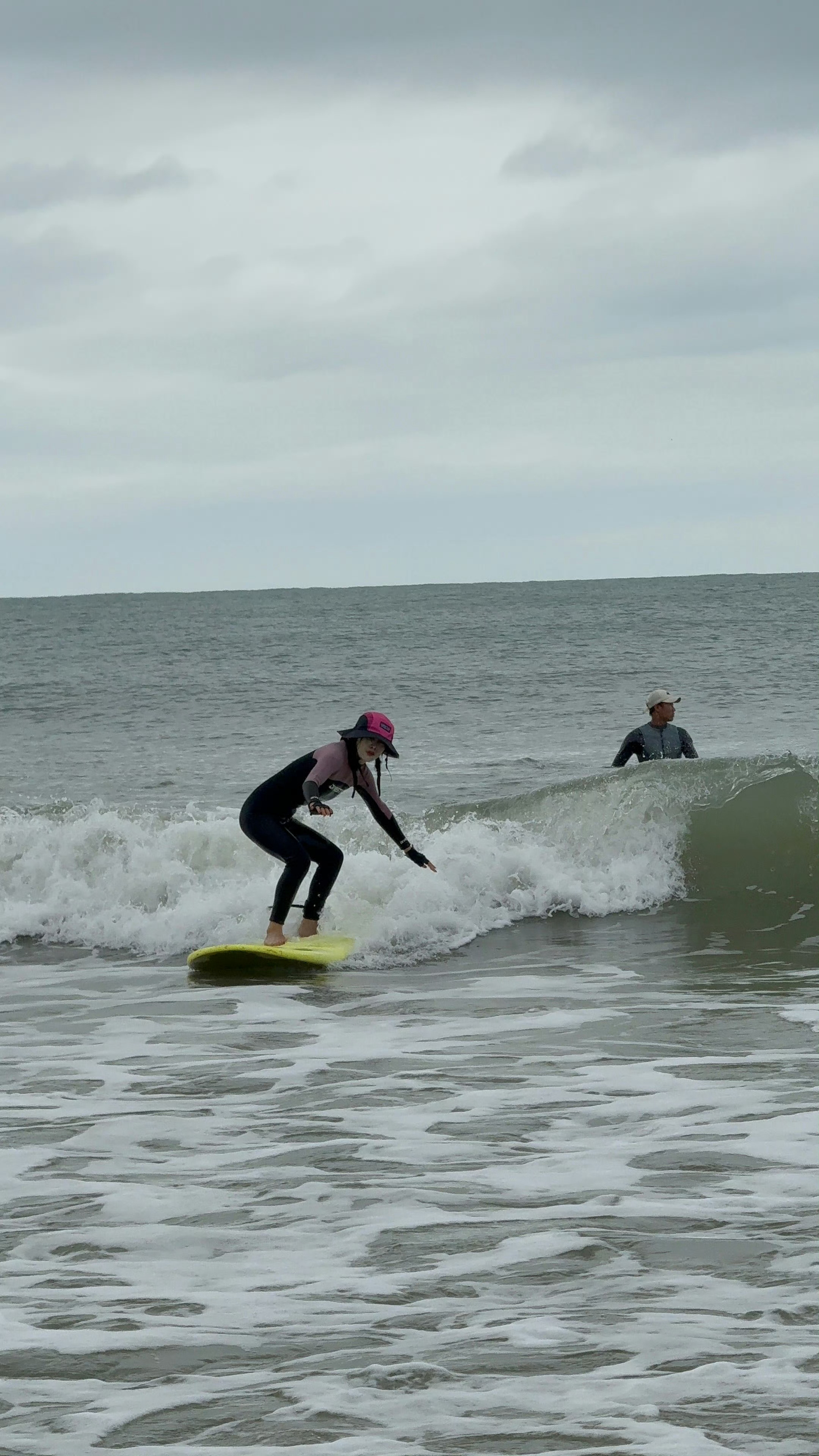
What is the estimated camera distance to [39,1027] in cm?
835

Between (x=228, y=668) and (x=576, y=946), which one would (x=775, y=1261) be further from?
(x=228, y=668)

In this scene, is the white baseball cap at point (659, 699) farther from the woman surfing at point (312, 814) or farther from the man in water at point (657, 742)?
the woman surfing at point (312, 814)

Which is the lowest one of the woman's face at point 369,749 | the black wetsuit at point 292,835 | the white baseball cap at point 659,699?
the black wetsuit at point 292,835

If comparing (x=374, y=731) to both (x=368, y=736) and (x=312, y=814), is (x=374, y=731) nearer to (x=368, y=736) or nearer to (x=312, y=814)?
(x=368, y=736)

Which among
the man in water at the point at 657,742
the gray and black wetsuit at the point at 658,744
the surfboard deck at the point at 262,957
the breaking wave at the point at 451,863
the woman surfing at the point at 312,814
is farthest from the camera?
the gray and black wetsuit at the point at 658,744

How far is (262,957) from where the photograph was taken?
993 centimetres

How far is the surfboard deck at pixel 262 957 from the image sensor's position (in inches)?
390

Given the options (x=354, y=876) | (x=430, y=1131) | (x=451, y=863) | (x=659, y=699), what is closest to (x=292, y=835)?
(x=354, y=876)

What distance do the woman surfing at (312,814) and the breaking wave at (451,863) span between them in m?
1.02

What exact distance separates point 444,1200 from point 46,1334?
1568 millimetres

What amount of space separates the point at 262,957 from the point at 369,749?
1.71 meters

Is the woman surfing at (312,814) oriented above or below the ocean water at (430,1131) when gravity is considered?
above

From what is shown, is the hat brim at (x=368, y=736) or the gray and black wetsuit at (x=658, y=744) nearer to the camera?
the hat brim at (x=368, y=736)

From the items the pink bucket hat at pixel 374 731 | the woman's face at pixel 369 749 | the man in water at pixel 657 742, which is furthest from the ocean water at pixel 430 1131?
the pink bucket hat at pixel 374 731
